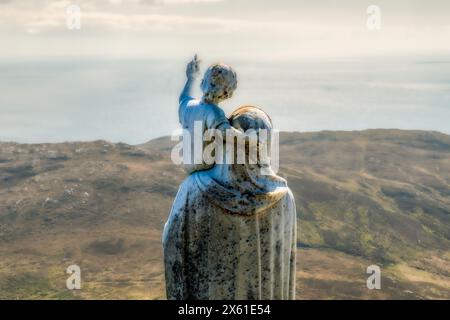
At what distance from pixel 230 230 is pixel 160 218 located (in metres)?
101

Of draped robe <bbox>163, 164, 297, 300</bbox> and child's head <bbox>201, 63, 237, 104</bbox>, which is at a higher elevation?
child's head <bbox>201, 63, 237, 104</bbox>

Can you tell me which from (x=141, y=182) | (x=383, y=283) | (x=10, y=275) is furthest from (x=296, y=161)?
(x=10, y=275)

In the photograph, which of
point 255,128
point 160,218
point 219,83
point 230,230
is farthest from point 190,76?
point 160,218

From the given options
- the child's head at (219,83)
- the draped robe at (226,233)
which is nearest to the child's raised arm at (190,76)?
the child's head at (219,83)

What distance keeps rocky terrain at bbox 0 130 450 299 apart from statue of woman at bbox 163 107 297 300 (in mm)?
65442

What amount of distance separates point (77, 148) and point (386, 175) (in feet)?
179

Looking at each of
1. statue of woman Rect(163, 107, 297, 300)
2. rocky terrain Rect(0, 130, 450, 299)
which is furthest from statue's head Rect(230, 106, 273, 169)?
rocky terrain Rect(0, 130, 450, 299)

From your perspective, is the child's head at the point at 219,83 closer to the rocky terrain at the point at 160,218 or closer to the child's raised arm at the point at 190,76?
the child's raised arm at the point at 190,76

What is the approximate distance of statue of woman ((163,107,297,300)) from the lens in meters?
11.5

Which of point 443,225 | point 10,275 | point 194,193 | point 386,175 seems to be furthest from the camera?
point 386,175

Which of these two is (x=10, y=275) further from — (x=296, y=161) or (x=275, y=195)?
(x=275, y=195)

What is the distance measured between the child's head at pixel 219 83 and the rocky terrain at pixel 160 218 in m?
65.8

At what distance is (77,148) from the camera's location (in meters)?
142

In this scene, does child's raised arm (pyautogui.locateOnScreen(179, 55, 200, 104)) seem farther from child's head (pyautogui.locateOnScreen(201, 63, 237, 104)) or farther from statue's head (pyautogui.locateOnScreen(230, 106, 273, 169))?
statue's head (pyautogui.locateOnScreen(230, 106, 273, 169))
